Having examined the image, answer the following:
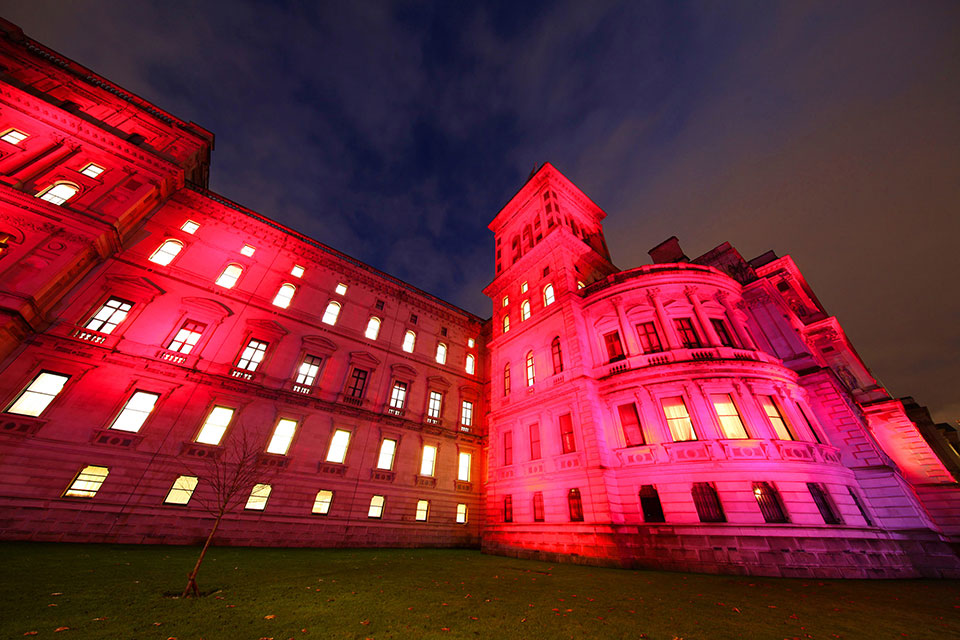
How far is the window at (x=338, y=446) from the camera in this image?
20852 mm

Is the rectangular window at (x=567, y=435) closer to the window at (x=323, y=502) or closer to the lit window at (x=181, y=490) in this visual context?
the window at (x=323, y=502)

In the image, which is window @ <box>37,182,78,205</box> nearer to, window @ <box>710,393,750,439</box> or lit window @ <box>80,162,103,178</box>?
lit window @ <box>80,162,103,178</box>

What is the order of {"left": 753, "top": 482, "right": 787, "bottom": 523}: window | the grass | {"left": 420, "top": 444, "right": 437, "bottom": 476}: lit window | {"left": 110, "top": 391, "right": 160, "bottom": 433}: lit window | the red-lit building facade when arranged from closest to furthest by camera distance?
the grass → {"left": 753, "top": 482, "right": 787, "bottom": 523}: window → the red-lit building facade → {"left": 110, "top": 391, "right": 160, "bottom": 433}: lit window → {"left": 420, "top": 444, "right": 437, "bottom": 476}: lit window

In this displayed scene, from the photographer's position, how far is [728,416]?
51.4 ft

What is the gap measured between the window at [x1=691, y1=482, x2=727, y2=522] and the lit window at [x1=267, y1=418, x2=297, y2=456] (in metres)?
21.7

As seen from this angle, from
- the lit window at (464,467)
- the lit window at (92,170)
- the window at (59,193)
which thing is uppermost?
the lit window at (92,170)

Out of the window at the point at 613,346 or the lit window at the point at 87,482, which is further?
the window at the point at 613,346

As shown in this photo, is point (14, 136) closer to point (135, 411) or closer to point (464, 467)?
point (135, 411)

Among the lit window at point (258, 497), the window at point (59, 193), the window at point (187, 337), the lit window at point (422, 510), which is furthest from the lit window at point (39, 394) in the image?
the lit window at point (422, 510)

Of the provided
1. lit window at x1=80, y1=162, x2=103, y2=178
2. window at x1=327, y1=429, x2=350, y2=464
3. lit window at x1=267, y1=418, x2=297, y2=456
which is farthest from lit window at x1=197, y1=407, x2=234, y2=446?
lit window at x1=80, y1=162, x2=103, y2=178

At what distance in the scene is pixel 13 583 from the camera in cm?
735

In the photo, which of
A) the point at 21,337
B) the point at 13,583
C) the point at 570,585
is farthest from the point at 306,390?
the point at 570,585

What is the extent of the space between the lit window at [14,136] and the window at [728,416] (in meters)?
40.4

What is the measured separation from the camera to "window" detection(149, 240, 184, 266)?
2061 centimetres
